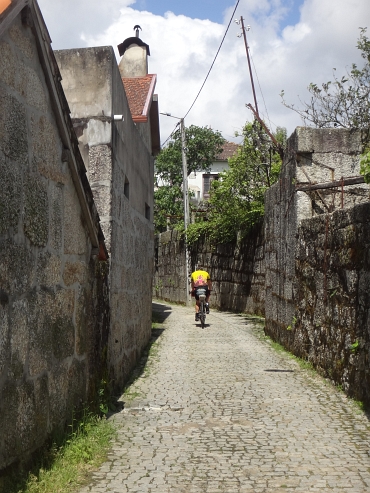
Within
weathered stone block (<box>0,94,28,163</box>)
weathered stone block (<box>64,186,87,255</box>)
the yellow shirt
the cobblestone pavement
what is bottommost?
the cobblestone pavement

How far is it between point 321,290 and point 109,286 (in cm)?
282

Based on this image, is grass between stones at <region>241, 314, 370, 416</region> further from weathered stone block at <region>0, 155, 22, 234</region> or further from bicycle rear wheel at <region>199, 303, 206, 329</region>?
weathered stone block at <region>0, 155, 22, 234</region>

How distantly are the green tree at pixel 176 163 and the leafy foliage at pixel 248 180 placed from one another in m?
14.7

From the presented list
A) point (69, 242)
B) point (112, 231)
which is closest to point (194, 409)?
point (112, 231)

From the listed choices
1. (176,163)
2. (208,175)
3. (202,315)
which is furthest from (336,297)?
(208,175)

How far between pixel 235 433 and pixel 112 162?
2.83 meters

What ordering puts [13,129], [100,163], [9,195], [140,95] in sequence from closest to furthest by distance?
[9,195], [13,129], [100,163], [140,95]

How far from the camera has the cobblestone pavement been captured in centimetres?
404

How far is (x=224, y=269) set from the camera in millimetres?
17969

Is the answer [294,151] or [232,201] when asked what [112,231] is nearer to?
[294,151]

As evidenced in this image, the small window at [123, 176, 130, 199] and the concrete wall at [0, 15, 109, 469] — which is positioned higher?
the small window at [123, 176, 130, 199]

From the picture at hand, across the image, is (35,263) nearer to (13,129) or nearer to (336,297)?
(13,129)

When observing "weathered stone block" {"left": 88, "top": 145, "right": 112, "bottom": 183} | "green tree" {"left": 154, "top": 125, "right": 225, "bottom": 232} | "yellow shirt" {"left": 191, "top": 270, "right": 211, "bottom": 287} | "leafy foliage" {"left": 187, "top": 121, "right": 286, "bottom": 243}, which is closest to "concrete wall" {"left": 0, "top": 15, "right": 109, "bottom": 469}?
"weathered stone block" {"left": 88, "top": 145, "right": 112, "bottom": 183}

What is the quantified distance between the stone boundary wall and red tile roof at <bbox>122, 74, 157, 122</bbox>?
5938 millimetres
